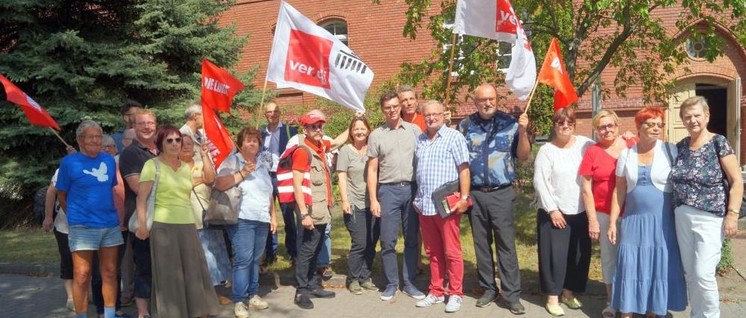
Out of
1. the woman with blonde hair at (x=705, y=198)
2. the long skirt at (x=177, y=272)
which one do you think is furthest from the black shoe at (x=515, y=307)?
the long skirt at (x=177, y=272)

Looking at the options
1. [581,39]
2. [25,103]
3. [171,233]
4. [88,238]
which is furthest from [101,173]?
[581,39]

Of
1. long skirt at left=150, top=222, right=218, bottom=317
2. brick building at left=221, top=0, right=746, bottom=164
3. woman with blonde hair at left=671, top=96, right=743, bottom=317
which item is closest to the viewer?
woman with blonde hair at left=671, top=96, right=743, bottom=317

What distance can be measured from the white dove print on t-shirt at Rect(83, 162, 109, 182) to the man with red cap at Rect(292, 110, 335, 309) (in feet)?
5.29

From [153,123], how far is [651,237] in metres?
4.30

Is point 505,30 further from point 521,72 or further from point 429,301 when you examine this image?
point 429,301

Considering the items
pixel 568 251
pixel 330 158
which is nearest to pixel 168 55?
pixel 330 158

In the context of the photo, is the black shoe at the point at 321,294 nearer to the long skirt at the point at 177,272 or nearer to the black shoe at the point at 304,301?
the black shoe at the point at 304,301

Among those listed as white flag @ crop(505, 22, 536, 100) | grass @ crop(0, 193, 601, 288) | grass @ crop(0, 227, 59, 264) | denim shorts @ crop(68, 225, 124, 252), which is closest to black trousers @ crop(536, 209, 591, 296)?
grass @ crop(0, 193, 601, 288)

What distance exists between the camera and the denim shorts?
16.3 feet

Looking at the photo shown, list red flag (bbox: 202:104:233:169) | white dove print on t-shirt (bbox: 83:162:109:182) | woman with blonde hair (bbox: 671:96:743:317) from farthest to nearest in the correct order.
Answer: red flag (bbox: 202:104:233:169), white dove print on t-shirt (bbox: 83:162:109:182), woman with blonde hair (bbox: 671:96:743:317)

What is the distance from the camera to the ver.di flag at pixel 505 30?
5742 mm

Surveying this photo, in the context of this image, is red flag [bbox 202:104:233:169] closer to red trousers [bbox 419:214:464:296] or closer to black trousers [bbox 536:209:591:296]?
red trousers [bbox 419:214:464:296]

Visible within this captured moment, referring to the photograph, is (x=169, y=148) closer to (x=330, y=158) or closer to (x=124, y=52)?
(x=330, y=158)

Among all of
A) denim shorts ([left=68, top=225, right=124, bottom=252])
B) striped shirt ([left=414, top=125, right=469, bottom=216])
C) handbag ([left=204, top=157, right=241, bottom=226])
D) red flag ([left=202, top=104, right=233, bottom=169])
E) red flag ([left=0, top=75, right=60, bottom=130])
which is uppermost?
red flag ([left=0, top=75, right=60, bottom=130])
